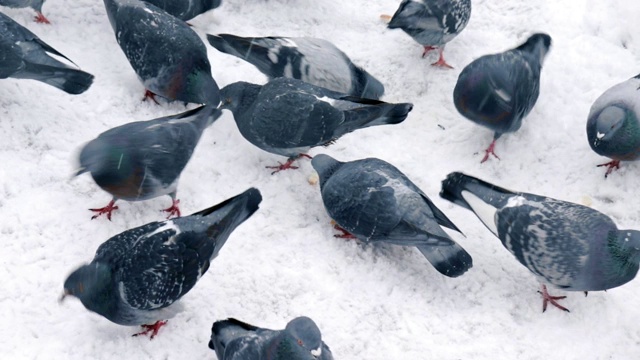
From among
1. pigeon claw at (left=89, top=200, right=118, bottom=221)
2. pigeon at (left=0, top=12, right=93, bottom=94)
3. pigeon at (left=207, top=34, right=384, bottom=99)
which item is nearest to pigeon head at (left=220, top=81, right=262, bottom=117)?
pigeon at (left=207, top=34, right=384, bottom=99)

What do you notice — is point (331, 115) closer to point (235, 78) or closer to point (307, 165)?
point (307, 165)

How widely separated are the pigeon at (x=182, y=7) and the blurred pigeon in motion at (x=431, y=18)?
1.40m

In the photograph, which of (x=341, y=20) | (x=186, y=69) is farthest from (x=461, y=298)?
(x=341, y=20)

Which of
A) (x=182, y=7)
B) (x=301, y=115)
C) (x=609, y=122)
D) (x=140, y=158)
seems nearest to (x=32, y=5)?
(x=182, y=7)

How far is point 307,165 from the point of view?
15.8ft

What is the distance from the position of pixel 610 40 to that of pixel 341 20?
2.08 metres

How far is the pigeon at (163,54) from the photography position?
4.77m

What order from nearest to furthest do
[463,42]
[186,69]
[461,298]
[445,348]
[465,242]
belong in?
[445,348]
[461,298]
[465,242]
[186,69]
[463,42]

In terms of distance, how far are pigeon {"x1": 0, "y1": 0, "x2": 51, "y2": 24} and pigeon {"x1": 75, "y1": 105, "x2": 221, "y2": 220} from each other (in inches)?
57.8

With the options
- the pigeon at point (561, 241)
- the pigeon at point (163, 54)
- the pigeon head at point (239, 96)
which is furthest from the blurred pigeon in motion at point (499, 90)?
the pigeon at point (163, 54)

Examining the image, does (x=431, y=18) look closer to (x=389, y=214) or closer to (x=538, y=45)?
(x=538, y=45)

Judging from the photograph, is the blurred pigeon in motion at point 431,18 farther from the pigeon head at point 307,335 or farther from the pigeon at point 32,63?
the pigeon head at point 307,335

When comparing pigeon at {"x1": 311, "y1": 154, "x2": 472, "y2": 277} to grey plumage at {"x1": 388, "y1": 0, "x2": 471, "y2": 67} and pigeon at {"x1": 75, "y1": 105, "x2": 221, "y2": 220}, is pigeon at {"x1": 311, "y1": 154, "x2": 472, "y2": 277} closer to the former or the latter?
pigeon at {"x1": 75, "y1": 105, "x2": 221, "y2": 220}

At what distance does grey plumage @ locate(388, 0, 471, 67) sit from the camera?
5.21 metres
